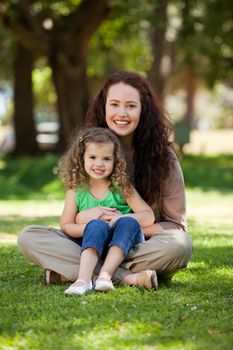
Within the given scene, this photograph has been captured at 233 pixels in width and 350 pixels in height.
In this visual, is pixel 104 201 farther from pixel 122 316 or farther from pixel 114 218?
pixel 122 316

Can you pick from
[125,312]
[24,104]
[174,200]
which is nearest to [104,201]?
[174,200]

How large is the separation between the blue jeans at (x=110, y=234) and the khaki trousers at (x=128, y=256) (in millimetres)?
152

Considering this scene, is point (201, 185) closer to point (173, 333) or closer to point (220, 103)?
point (173, 333)

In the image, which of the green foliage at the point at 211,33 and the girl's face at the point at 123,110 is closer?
the girl's face at the point at 123,110

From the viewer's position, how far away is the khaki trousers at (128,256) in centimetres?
525

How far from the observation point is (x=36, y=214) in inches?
472

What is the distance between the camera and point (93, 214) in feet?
17.7

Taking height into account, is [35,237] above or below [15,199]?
above

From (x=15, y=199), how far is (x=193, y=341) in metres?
11.5

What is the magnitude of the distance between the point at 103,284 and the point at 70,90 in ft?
49.5

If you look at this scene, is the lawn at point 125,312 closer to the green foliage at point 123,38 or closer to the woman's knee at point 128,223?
the woman's knee at point 128,223

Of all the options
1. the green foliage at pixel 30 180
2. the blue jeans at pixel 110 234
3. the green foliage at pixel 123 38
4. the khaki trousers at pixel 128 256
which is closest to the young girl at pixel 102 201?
the blue jeans at pixel 110 234

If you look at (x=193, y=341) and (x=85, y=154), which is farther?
(x=85, y=154)

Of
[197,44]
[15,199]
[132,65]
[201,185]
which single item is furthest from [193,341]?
[132,65]
